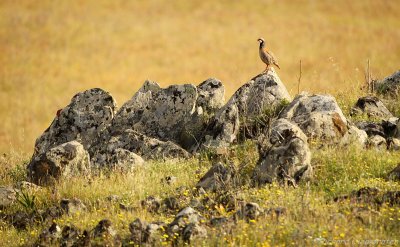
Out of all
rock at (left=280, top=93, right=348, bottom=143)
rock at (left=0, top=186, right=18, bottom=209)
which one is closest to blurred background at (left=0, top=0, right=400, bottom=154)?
rock at (left=0, top=186, right=18, bottom=209)

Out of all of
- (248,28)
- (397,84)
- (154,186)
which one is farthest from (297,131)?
(248,28)

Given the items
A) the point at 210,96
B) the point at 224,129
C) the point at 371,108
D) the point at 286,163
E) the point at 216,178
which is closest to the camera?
the point at 286,163

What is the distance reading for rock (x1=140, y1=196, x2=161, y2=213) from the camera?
48.2 ft

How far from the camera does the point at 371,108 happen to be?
1930 centimetres

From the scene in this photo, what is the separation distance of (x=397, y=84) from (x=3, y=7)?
71.0 metres

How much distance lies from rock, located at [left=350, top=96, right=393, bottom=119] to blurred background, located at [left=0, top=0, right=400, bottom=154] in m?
A: 34.2

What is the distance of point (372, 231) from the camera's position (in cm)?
1234

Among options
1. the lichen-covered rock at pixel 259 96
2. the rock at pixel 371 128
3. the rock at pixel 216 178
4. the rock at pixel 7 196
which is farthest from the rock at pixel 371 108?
the rock at pixel 7 196

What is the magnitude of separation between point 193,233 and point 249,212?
1159 millimetres

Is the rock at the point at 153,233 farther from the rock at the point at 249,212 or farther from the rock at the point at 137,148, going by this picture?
the rock at the point at 137,148

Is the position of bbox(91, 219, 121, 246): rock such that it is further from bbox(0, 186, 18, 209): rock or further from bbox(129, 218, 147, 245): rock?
bbox(0, 186, 18, 209): rock

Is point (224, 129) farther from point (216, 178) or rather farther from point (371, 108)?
point (371, 108)

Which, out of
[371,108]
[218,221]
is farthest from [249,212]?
[371,108]

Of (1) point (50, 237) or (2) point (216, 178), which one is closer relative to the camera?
(1) point (50, 237)
